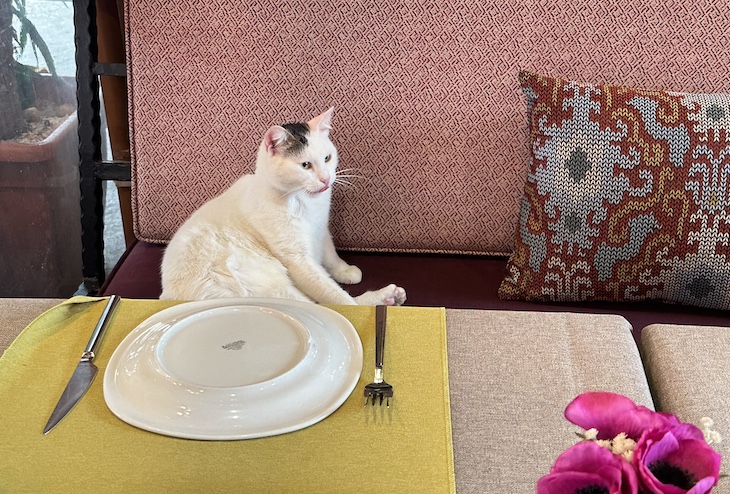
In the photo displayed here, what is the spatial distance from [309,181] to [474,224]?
366 mm

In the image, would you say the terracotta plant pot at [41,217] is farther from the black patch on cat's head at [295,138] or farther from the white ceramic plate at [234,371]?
the white ceramic plate at [234,371]

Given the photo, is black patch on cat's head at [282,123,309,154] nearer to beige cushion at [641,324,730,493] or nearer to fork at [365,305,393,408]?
fork at [365,305,393,408]

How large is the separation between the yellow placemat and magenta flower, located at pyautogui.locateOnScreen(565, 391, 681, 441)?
0.94ft

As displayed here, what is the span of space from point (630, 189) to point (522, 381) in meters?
0.45

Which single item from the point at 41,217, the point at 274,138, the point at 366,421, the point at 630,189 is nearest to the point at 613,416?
the point at 366,421

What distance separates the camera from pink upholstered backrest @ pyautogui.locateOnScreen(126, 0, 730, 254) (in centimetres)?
122

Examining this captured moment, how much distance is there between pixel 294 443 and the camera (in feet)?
2.17

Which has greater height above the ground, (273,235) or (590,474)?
(590,474)

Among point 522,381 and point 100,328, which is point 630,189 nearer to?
point 522,381

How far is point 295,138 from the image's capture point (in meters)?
1.17

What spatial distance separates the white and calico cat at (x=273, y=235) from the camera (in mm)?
1149

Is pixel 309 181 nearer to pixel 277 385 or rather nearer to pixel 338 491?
pixel 277 385

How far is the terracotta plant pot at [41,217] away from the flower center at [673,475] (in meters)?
1.55

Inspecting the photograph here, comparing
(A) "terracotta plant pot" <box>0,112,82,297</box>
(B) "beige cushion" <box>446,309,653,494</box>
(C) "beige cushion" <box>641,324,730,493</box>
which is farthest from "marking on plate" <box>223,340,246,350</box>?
(A) "terracotta plant pot" <box>0,112,82,297</box>
